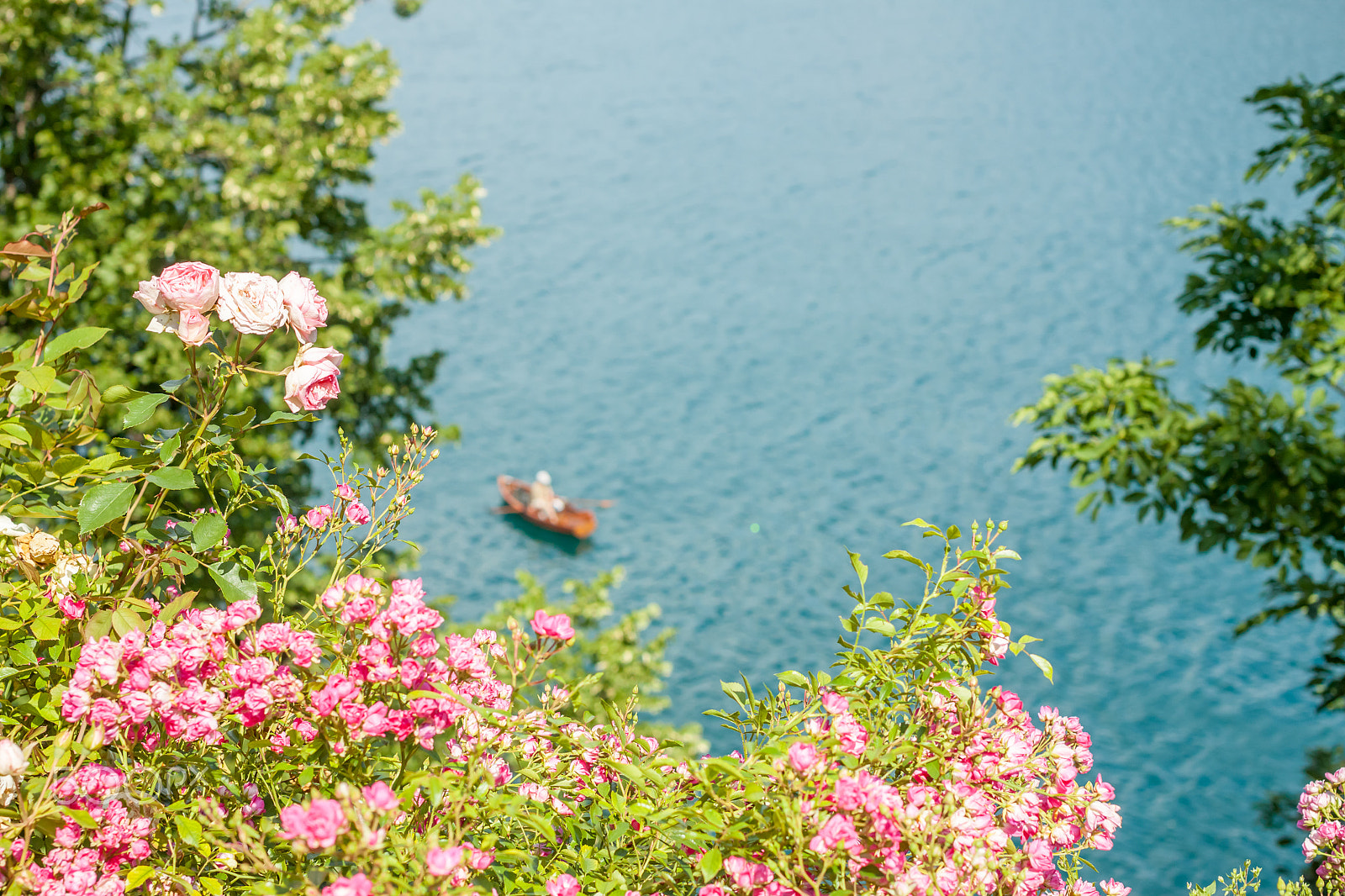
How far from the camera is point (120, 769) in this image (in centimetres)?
145

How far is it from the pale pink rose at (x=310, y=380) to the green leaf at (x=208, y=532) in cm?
21

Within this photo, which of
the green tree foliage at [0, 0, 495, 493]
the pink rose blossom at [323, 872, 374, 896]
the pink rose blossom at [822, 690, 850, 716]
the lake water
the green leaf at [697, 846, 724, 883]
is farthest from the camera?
the lake water

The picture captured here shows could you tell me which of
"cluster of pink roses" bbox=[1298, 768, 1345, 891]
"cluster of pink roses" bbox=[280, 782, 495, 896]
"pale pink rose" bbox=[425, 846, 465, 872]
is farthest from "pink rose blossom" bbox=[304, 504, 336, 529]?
"cluster of pink roses" bbox=[1298, 768, 1345, 891]

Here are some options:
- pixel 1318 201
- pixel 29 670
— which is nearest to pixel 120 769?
pixel 29 670

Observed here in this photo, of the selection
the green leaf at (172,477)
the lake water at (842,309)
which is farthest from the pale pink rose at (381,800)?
the lake water at (842,309)

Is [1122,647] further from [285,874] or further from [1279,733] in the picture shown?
[285,874]

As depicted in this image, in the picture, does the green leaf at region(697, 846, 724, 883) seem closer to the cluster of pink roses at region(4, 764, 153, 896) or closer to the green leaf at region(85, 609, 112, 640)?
the cluster of pink roses at region(4, 764, 153, 896)

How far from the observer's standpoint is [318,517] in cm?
169

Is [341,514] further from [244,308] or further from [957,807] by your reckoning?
[957,807]

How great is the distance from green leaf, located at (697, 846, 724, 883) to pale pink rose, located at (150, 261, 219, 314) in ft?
3.69

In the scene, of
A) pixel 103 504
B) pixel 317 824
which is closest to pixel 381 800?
pixel 317 824

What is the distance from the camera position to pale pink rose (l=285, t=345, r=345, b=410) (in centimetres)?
159

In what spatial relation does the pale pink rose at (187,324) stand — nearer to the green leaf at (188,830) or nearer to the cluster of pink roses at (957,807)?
the green leaf at (188,830)

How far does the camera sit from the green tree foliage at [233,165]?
290 inches
